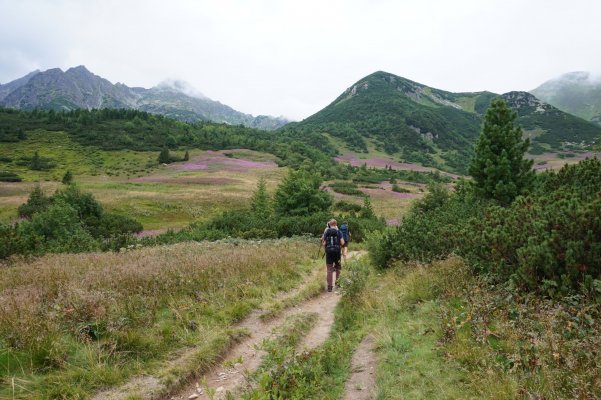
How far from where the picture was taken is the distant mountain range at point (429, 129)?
137m

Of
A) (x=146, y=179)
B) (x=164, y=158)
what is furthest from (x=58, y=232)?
(x=164, y=158)

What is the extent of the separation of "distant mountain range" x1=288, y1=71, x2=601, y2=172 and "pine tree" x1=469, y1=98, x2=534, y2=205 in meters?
110

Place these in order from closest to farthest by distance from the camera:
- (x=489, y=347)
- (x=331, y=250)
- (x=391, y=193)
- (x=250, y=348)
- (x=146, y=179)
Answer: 1. (x=489, y=347)
2. (x=250, y=348)
3. (x=331, y=250)
4. (x=391, y=193)
5. (x=146, y=179)

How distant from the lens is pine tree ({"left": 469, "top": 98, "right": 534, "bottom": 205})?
17141 millimetres

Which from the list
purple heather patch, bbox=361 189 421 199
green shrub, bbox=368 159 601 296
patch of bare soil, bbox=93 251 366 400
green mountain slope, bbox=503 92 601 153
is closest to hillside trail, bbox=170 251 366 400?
patch of bare soil, bbox=93 251 366 400

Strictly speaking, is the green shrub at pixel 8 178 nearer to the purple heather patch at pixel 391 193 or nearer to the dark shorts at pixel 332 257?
the purple heather patch at pixel 391 193

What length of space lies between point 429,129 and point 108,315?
167 metres

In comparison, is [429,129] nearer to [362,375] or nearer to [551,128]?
[551,128]

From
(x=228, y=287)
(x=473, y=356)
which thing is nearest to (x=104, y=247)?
(x=228, y=287)

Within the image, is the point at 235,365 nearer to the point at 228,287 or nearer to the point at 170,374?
the point at 170,374

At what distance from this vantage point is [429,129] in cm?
15812

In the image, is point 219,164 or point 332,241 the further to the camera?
point 219,164

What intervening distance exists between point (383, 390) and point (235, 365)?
97.2 inches

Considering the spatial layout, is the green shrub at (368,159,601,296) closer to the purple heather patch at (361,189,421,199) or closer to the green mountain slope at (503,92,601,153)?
the purple heather patch at (361,189,421,199)
